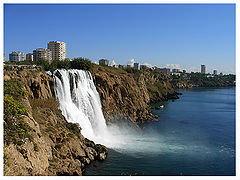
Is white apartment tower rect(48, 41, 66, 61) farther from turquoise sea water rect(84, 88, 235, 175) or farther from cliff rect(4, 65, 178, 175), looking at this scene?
cliff rect(4, 65, 178, 175)

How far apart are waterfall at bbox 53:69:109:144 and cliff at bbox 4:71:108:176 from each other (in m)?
1.50

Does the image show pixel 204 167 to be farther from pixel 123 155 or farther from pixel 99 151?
pixel 99 151

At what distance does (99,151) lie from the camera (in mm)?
19375

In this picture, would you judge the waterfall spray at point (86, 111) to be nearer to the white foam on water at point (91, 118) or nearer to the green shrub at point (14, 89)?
the white foam on water at point (91, 118)

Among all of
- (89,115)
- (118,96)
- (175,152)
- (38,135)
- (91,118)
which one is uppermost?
(118,96)

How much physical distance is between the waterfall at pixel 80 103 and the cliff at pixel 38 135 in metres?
1.50

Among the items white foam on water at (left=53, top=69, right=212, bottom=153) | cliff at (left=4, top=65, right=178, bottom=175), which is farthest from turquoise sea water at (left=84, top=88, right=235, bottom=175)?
cliff at (left=4, top=65, right=178, bottom=175)

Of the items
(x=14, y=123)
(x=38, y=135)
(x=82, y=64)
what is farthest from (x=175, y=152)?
(x=82, y=64)

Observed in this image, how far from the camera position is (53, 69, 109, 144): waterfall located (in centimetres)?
2334

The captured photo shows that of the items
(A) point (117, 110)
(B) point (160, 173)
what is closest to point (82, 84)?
(A) point (117, 110)

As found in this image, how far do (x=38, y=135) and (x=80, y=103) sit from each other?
12.2 meters

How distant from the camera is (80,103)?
1030 inches

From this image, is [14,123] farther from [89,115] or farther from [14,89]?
[89,115]

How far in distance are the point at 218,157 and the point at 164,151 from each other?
5.13 meters
